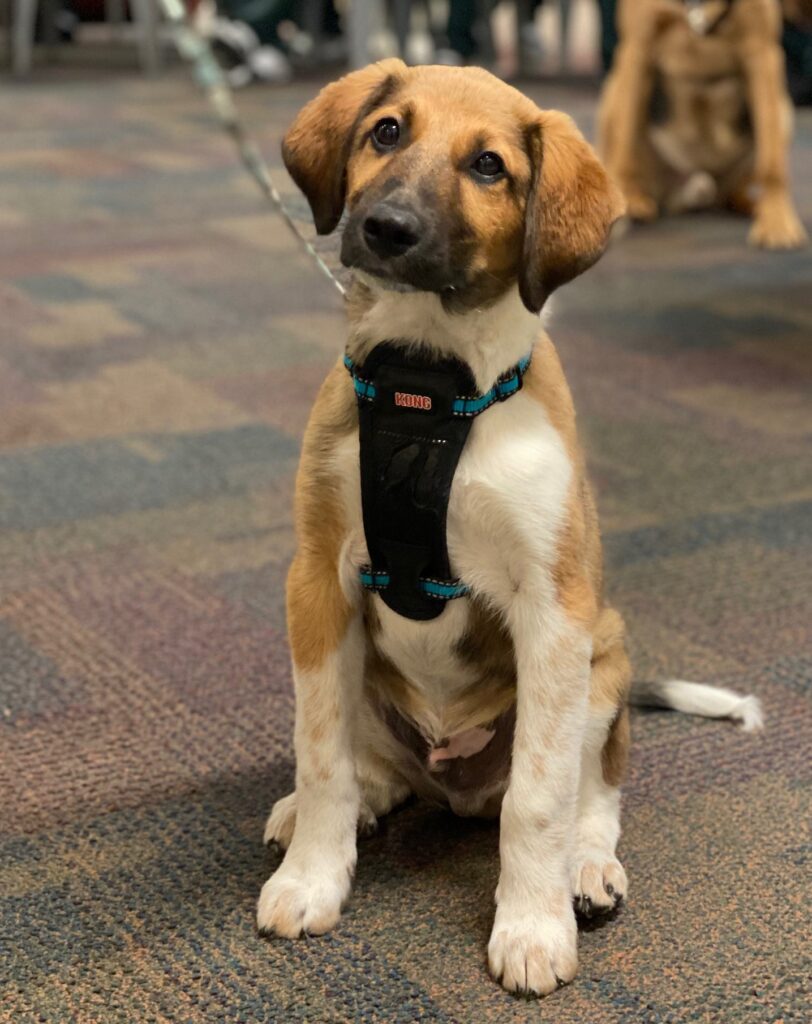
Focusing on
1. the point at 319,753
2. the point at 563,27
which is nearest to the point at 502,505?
the point at 319,753

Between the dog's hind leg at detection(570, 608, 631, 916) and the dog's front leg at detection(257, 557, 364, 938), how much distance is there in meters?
0.29

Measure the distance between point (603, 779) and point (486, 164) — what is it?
2.53 feet

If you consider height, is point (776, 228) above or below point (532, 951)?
below

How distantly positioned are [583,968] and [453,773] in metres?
0.30

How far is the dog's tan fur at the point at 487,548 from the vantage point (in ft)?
5.29

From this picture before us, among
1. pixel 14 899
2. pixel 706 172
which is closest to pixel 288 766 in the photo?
pixel 14 899

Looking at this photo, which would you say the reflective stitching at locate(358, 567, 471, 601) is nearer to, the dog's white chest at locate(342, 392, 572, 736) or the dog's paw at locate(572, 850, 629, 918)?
the dog's white chest at locate(342, 392, 572, 736)

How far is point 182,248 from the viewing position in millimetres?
5121

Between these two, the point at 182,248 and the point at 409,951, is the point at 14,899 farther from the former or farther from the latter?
the point at 182,248

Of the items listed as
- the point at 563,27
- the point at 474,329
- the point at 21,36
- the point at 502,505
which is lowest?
the point at 563,27

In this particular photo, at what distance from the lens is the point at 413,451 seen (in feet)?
5.36

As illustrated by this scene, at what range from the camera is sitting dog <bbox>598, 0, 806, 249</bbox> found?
5531mm

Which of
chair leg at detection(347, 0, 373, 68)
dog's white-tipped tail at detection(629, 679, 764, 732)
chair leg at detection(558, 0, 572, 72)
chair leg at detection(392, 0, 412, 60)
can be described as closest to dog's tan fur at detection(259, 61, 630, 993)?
dog's white-tipped tail at detection(629, 679, 764, 732)

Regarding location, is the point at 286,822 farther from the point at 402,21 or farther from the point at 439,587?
the point at 402,21
